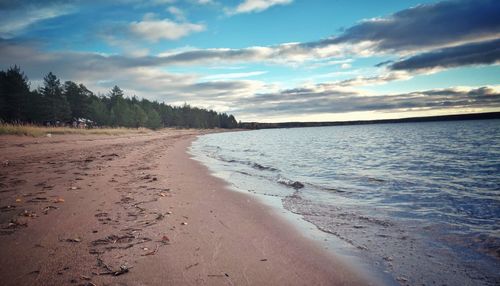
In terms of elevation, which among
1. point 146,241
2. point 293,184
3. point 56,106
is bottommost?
point 293,184

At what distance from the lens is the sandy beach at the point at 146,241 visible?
3221 millimetres

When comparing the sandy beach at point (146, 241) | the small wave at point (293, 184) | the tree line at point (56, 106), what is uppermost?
the tree line at point (56, 106)

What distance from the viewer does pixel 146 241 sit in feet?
13.7

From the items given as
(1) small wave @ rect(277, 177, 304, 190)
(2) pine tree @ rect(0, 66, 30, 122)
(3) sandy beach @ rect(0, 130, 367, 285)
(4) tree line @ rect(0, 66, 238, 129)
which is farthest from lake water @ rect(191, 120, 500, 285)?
(2) pine tree @ rect(0, 66, 30, 122)

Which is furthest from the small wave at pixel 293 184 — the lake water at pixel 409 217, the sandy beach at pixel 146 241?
the sandy beach at pixel 146 241

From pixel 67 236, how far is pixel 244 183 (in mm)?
7233

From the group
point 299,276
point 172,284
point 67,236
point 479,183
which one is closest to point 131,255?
point 172,284

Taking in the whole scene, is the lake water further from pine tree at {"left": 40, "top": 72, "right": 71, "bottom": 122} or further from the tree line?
pine tree at {"left": 40, "top": 72, "right": 71, "bottom": 122}

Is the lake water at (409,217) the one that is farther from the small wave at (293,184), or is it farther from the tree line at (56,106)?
the tree line at (56,106)

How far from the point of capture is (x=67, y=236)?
4172mm

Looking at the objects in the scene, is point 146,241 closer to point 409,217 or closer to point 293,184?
point 409,217

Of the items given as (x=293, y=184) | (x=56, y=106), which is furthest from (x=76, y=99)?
(x=293, y=184)

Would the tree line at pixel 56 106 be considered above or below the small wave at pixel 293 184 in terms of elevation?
above

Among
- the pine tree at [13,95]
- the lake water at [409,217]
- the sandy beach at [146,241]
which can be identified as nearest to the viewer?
the sandy beach at [146,241]
